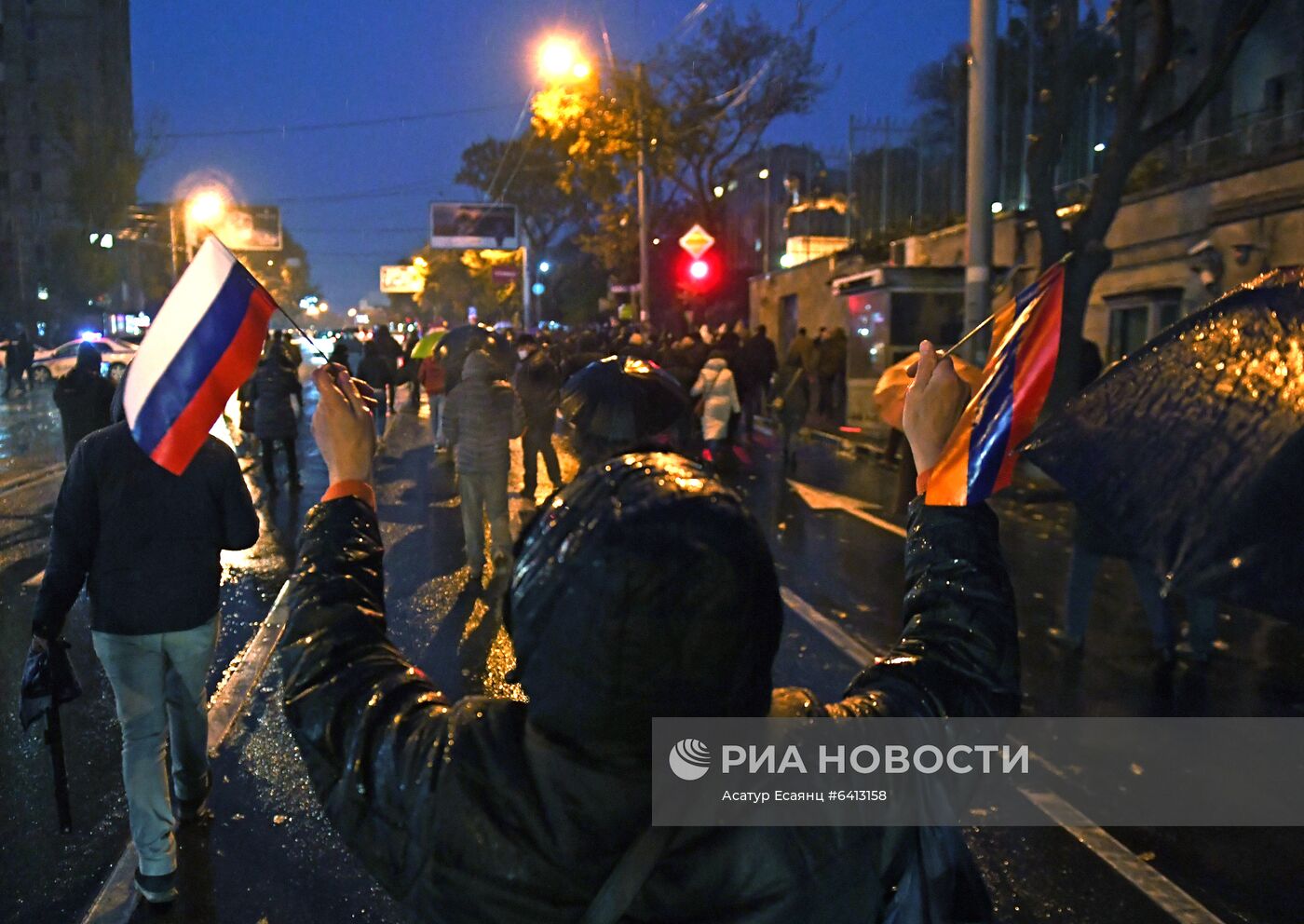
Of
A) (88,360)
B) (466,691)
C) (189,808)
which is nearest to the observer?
(189,808)

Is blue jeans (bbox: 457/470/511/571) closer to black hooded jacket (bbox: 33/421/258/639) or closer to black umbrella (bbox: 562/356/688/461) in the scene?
black umbrella (bbox: 562/356/688/461)

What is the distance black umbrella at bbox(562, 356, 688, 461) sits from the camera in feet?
14.6

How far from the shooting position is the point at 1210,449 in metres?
2.24

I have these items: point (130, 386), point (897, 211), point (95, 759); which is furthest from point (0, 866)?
point (897, 211)

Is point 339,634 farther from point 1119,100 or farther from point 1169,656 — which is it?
point 1119,100

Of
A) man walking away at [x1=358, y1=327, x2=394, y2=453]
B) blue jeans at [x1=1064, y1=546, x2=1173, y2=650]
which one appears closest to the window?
blue jeans at [x1=1064, y1=546, x2=1173, y2=650]

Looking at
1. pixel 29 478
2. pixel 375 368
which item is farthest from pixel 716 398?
pixel 29 478

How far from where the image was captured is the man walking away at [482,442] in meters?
8.90

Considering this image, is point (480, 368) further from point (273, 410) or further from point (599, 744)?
point (599, 744)

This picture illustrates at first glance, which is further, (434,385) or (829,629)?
(434,385)

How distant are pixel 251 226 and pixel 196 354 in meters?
58.1

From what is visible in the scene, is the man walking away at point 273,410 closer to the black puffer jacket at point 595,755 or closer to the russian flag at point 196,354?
the russian flag at point 196,354

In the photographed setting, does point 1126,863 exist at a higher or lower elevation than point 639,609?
lower

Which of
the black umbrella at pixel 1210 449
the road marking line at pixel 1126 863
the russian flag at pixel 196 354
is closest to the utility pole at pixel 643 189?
the road marking line at pixel 1126 863
